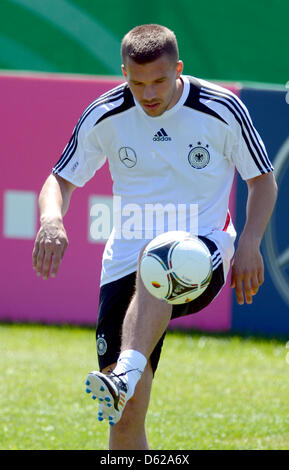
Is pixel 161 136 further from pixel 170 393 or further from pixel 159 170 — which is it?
pixel 170 393

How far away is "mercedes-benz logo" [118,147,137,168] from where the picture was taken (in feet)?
17.3

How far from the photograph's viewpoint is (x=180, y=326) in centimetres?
1033

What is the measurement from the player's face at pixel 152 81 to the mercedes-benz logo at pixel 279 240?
5.01 meters

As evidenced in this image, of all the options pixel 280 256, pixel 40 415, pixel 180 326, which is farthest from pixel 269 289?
pixel 40 415

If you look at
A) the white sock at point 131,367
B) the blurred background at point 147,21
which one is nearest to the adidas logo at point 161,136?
the white sock at point 131,367

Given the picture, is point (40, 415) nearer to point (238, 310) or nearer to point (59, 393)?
point (59, 393)

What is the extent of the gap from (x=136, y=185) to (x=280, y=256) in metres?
4.85

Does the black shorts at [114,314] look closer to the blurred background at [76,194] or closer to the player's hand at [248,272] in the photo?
the player's hand at [248,272]

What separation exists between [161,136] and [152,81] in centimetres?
45

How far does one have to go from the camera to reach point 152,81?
4.88 meters

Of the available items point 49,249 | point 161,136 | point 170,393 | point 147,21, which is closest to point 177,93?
point 161,136

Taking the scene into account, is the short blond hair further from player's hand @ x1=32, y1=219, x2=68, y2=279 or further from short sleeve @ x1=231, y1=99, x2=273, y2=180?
player's hand @ x1=32, y1=219, x2=68, y2=279

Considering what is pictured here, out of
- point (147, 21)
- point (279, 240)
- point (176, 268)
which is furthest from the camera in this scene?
point (147, 21)

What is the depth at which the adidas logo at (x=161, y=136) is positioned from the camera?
5.26 meters
